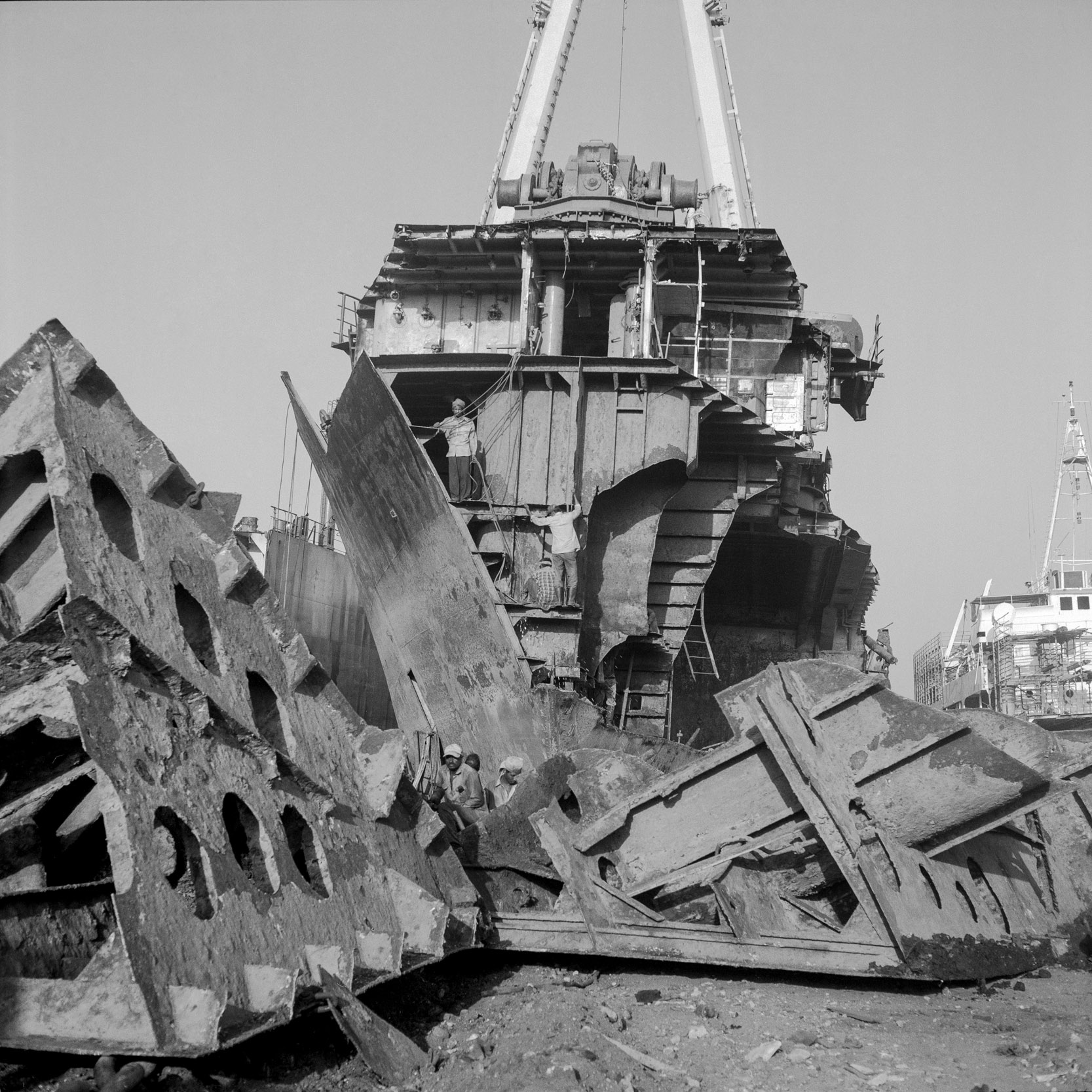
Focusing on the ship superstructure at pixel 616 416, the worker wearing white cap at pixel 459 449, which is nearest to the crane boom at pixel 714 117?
Result: the ship superstructure at pixel 616 416

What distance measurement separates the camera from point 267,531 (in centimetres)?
2144

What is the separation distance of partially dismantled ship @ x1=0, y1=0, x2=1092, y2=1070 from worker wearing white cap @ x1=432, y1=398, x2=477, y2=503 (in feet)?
0.81

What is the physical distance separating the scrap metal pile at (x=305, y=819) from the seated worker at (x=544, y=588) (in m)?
5.12

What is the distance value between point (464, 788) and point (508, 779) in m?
0.95

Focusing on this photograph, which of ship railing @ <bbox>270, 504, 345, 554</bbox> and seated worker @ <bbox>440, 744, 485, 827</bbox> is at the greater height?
ship railing @ <bbox>270, 504, 345, 554</bbox>

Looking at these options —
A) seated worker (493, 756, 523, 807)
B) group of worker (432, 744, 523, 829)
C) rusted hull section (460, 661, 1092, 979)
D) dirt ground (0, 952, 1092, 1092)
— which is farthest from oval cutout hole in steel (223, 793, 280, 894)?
seated worker (493, 756, 523, 807)

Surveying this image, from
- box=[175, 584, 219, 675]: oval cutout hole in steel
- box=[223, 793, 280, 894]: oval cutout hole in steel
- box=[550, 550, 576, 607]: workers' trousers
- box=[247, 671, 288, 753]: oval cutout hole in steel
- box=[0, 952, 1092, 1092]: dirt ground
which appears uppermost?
box=[550, 550, 576, 607]: workers' trousers

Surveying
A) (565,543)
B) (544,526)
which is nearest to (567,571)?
(565,543)

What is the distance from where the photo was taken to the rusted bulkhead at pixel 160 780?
381 centimetres

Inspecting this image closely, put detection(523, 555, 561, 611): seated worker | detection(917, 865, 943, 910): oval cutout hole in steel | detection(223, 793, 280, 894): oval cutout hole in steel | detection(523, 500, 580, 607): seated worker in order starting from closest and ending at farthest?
detection(223, 793, 280, 894): oval cutout hole in steel < detection(917, 865, 943, 910): oval cutout hole in steel < detection(523, 555, 561, 611): seated worker < detection(523, 500, 580, 607): seated worker

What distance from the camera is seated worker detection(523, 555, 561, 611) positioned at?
13318 millimetres

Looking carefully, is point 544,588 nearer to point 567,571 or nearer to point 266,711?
point 567,571

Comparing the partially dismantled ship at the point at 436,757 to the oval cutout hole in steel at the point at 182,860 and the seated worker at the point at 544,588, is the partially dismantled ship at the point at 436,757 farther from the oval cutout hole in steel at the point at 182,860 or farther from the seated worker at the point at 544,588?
the seated worker at the point at 544,588

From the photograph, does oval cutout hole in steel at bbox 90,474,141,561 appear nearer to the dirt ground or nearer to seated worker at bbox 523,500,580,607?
the dirt ground
